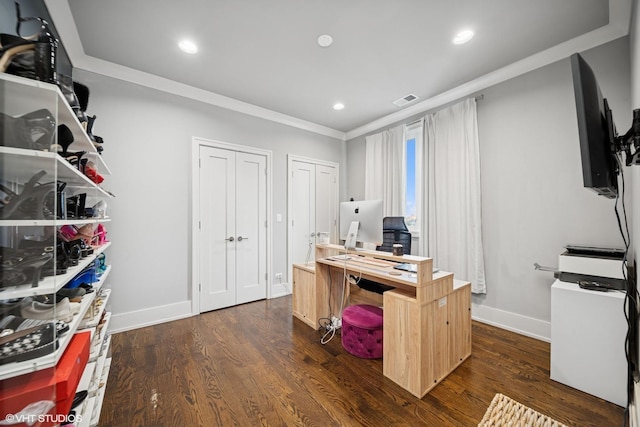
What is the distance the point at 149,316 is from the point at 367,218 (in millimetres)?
2764

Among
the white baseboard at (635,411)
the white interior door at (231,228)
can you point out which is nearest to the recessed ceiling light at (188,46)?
the white interior door at (231,228)

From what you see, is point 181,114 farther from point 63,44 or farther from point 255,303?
point 255,303

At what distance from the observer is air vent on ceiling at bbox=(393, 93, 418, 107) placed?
3.38 meters

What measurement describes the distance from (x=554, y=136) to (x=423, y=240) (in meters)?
1.79

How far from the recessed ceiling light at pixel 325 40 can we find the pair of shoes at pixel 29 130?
2127mm

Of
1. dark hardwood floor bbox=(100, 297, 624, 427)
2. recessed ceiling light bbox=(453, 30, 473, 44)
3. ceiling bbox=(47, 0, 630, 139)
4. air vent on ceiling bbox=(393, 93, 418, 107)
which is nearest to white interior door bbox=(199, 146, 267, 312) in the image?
dark hardwood floor bbox=(100, 297, 624, 427)

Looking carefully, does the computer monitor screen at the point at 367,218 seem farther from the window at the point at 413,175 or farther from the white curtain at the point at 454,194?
the window at the point at 413,175

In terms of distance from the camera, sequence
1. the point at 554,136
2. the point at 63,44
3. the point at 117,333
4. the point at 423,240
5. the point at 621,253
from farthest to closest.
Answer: the point at 423,240 → the point at 117,333 → the point at 554,136 → the point at 63,44 → the point at 621,253

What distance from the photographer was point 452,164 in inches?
125

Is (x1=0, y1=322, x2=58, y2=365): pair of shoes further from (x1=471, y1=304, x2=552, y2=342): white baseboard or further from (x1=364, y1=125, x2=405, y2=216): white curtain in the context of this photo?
(x1=364, y1=125, x2=405, y2=216): white curtain

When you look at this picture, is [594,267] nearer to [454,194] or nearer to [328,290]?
[454,194]

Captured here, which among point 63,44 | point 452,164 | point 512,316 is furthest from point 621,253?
point 63,44

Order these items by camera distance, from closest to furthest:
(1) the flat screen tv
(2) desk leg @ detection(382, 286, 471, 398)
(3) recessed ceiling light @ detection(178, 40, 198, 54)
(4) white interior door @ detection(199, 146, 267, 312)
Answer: (1) the flat screen tv < (2) desk leg @ detection(382, 286, 471, 398) < (3) recessed ceiling light @ detection(178, 40, 198, 54) < (4) white interior door @ detection(199, 146, 267, 312)

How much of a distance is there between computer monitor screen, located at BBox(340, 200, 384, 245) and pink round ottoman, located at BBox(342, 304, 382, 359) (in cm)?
70
